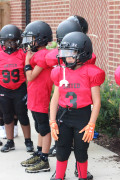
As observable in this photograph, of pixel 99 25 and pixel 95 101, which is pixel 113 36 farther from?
pixel 95 101

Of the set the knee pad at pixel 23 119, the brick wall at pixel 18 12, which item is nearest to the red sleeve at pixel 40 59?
the knee pad at pixel 23 119

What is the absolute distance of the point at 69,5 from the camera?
367 inches

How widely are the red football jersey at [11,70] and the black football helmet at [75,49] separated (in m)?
1.45

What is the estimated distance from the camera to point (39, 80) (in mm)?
5328

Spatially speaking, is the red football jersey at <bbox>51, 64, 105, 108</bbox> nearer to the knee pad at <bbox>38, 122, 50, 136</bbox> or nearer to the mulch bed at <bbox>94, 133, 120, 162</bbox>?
the knee pad at <bbox>38, 122, 50, 136</bbox>

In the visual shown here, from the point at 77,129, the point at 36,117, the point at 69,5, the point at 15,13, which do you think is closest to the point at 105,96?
the point at 36,117

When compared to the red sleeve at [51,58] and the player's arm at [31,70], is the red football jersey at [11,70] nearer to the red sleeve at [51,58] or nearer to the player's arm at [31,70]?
the player's arm at [31,70]

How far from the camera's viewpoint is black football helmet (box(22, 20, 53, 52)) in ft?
17.1

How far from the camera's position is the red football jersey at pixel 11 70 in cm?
579

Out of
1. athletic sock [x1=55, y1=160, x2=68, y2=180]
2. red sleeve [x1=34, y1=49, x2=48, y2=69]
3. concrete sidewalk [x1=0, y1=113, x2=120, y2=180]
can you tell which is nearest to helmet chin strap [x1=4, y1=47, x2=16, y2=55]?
red sleeve [x1=34, y1=49, x2=48, y2=69]

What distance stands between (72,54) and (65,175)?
1.49m

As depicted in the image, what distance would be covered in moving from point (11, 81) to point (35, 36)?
0.84 m

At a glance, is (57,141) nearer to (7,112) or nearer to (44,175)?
(44,175)

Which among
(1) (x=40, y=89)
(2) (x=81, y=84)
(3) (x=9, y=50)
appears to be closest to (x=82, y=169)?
(2) (x=81, y=84)
